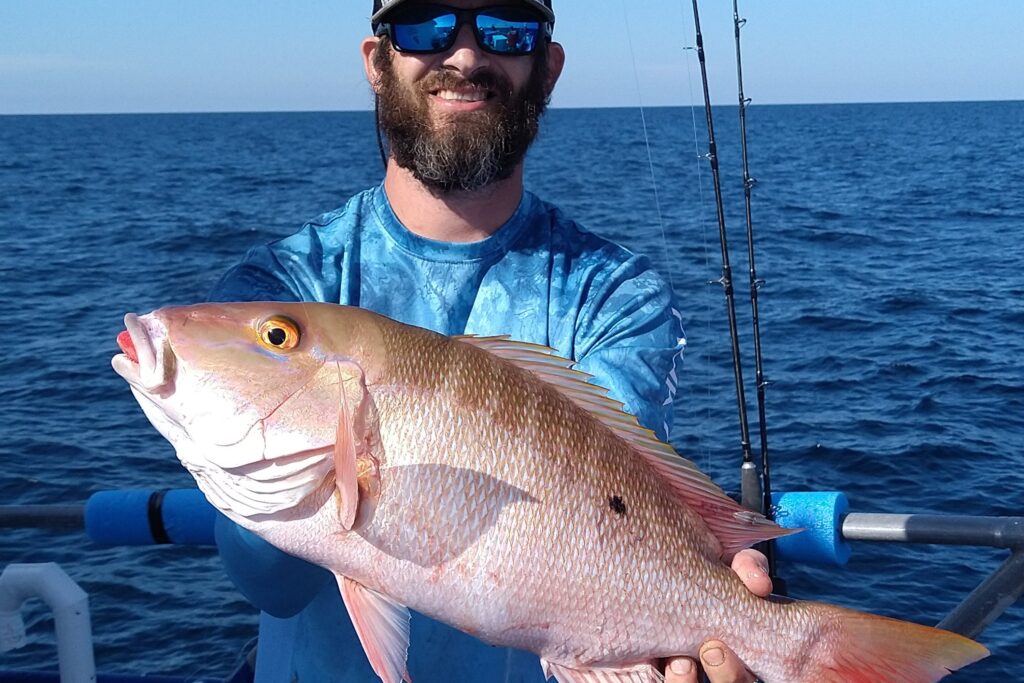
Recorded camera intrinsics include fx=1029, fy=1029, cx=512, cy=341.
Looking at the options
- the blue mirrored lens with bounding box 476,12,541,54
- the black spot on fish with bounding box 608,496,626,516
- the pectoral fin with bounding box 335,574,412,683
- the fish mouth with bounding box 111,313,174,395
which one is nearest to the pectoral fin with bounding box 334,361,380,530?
the pectoral fin with bounding box 335,574,412,683

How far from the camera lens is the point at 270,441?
1.89 m

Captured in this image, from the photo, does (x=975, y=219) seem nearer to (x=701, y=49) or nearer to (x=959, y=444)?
(x=959, y=444)

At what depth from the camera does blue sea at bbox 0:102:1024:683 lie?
7.61 meters

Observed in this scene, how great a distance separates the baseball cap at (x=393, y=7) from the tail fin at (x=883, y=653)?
165 cm

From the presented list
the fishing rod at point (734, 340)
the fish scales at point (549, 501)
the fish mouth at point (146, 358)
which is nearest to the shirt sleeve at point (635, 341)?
the fish scales at point (549, 501)

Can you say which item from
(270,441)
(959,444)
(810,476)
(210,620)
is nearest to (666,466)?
(270,441)

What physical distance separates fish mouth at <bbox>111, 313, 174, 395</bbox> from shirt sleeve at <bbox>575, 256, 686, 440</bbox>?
1007 millimetres

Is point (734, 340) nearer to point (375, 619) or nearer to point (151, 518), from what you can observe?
point (151, 518)

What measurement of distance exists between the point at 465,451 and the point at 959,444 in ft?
30.4

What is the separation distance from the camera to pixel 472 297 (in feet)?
8.80

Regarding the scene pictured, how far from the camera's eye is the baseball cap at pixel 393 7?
8.74 feet

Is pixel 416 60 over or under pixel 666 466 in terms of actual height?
over

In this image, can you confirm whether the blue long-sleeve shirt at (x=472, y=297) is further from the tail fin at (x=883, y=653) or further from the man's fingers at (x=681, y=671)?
the tail fin at (x=883, y=653)

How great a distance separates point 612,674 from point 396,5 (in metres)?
1.72
